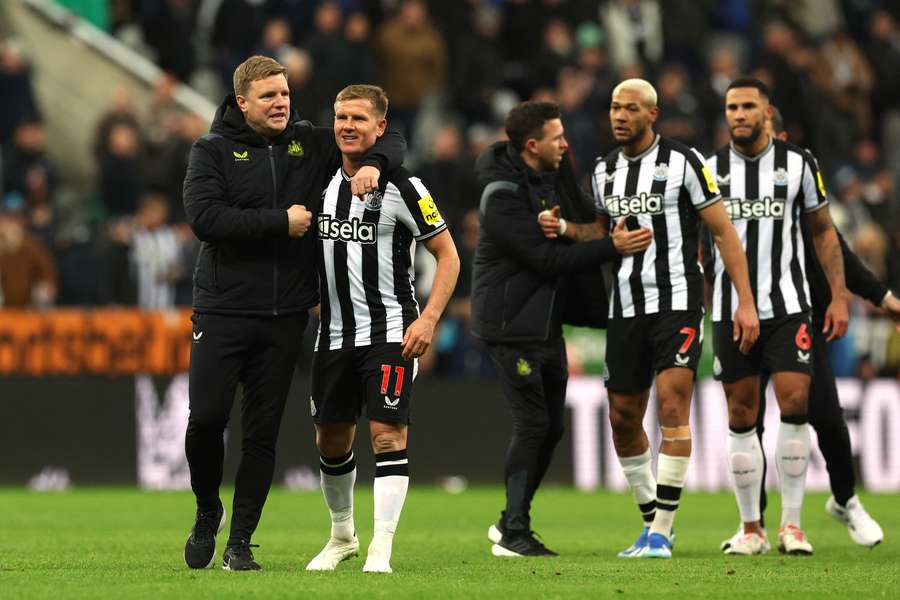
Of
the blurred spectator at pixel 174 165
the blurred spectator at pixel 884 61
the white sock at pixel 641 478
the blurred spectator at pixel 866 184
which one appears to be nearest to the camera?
the white sock at pixel 641 478

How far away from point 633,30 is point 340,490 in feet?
47.9

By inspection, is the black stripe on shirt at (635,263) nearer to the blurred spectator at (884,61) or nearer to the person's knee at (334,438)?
the person's knee at (334,438)

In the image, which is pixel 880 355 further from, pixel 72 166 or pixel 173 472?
pixel 72 166

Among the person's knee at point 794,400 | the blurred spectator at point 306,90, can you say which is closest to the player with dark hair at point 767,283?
the person's knee at point 794,400

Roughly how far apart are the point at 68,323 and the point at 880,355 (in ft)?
26.6

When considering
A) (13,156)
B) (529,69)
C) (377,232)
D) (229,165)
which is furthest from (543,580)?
(529,69)

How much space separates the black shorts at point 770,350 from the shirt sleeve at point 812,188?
0.67m

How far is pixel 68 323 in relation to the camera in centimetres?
1695

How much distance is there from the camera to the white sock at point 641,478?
33.9ft

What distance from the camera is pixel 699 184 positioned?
32.1ft

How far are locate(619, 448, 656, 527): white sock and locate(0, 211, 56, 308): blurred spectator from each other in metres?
9.12

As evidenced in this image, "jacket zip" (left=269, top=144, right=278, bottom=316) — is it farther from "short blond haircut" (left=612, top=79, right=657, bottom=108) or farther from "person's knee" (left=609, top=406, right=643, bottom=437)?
"person's knee" (left=609, top=406, right=643, bottom=437)

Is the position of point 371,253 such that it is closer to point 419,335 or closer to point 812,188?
point 419,335

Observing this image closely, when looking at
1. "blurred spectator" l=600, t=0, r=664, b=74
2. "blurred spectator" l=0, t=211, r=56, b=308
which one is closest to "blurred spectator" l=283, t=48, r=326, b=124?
"blurred spectator" l=0, t=211, r=56, b=308
